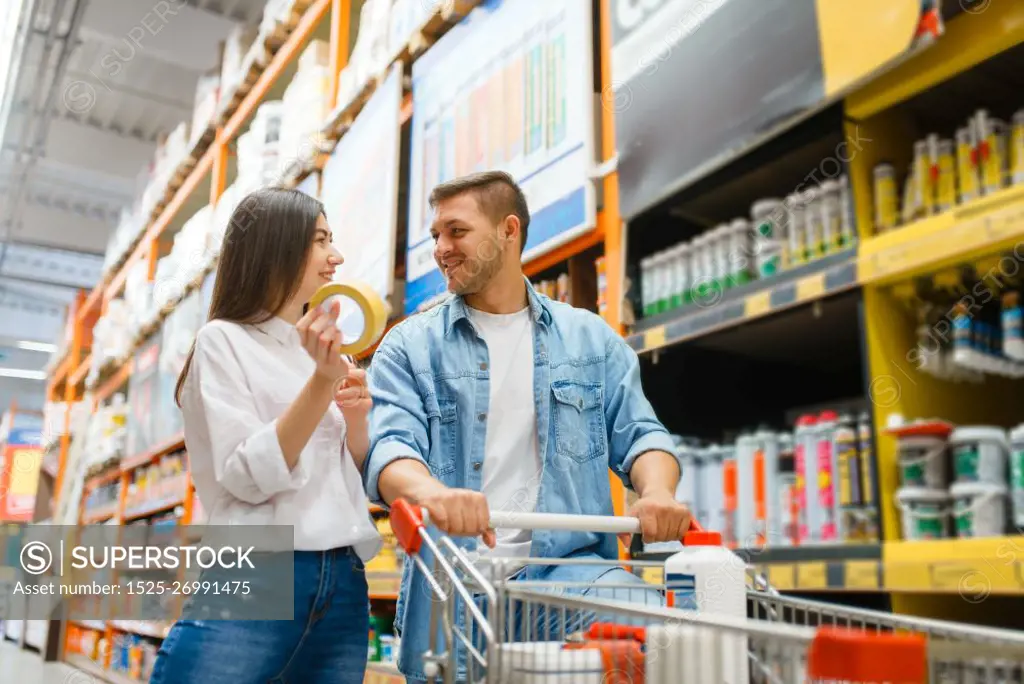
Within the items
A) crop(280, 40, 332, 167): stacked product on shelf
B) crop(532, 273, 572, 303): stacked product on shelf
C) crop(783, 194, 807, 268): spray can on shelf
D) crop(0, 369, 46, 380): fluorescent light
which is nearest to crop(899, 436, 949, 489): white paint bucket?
crop(783, 194, 807, 268): spray can on shelf

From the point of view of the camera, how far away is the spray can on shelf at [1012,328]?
1777 millimetres

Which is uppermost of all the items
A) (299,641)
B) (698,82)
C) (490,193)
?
(698,82)

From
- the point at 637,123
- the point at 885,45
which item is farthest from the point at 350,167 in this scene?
the point at 885,45

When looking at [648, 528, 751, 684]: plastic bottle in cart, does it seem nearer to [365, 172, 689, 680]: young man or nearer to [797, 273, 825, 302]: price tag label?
[365, 172, 689, 680]: young man

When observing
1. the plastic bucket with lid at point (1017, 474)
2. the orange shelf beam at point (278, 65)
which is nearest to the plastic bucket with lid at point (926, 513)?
the plastic bucket with lid at point (1017, 474)

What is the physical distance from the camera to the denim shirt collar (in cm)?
164

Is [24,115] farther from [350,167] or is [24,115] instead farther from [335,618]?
[335,618]

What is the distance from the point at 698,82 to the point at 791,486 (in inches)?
40.2

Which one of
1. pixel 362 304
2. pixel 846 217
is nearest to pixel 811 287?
pixel 846 217

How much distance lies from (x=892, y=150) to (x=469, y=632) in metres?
1.57

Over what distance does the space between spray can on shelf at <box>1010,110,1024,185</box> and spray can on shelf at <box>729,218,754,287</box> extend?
656 mm

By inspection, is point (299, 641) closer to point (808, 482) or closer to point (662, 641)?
point (662, 641)

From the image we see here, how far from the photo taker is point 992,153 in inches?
71.8

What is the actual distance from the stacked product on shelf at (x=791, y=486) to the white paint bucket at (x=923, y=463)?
78 mm
